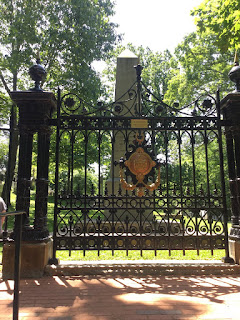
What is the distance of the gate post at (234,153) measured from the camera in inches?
170

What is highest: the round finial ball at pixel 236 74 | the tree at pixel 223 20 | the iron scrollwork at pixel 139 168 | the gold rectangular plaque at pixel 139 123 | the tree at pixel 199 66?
the tree at pixel 199 66

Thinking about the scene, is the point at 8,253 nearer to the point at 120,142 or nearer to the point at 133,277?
the point at 133,277

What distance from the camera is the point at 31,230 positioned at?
13.4ft

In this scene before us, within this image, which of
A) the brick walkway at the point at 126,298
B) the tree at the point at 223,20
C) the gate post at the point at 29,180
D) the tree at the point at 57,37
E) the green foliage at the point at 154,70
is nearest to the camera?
the brick walkway at the point at 126,298

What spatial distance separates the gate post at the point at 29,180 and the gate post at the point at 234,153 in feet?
10.9

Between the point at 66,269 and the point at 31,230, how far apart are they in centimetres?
89

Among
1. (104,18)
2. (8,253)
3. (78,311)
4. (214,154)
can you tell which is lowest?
(78,311)

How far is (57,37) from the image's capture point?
11.7 meters

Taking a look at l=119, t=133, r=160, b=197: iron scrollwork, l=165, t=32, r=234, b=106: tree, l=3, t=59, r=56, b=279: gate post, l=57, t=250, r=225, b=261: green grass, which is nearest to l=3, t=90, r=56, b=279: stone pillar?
l=3, t=59, r=56, b=279: gate post

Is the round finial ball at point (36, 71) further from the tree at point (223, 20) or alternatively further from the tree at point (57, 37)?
the tree at point (57, 37)

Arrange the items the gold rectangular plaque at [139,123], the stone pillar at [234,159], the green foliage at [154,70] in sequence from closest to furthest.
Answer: the stone pillar at [234,159], the gold rectangular plaque at [139,123], the green foliage at [154,70]

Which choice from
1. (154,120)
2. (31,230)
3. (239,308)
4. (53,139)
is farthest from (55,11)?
(239,308)

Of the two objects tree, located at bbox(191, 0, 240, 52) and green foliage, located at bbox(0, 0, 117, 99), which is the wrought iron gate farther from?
green foliage, located at bbox(0, 0, 117, 99)

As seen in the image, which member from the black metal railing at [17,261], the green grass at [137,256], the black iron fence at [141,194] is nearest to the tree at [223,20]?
the black iron fence at [141,194]
